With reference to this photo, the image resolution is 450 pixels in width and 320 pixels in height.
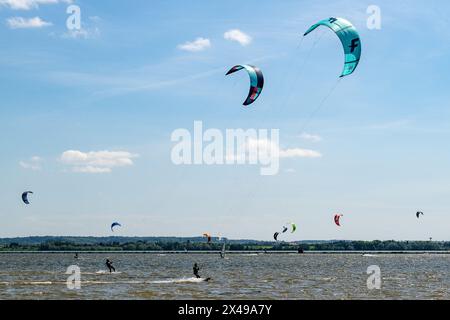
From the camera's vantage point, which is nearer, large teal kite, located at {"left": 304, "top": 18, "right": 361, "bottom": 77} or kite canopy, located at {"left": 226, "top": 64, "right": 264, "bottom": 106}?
large teal kite, located at {"left": 304, "top": 18, "right": 361, "bottom": 77}

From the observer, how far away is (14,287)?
40.6 meters

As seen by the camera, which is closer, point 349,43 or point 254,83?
point 349,43

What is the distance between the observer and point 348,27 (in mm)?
26812

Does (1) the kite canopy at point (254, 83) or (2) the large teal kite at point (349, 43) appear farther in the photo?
(1) the kite canopy at point (254, 83)

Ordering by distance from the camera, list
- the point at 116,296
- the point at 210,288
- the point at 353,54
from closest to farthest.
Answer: the point at 353,54 < the point at 116,296 < the point at 210,288
